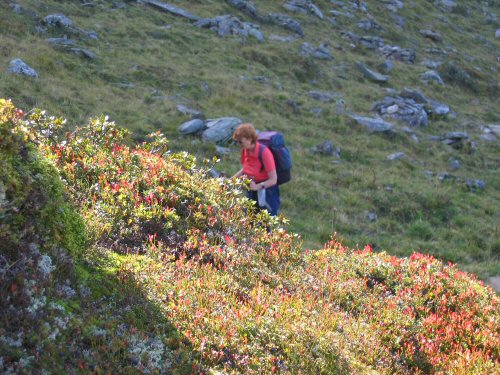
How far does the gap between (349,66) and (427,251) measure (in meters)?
19.6

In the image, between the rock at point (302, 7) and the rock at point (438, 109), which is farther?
the rock at point (302, 7)

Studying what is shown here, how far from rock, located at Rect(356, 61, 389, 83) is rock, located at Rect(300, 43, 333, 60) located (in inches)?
74.4

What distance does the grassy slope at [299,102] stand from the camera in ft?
50.1

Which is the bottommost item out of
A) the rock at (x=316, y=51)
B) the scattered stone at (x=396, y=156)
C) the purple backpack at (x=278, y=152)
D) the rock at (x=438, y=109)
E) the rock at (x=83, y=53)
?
the scattered stone at (x=396, y=156)

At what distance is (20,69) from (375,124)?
536 inches

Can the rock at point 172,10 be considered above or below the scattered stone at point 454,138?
above

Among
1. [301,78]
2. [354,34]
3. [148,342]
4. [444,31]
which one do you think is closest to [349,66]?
[301,78]

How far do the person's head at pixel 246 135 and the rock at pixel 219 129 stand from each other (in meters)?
7.73

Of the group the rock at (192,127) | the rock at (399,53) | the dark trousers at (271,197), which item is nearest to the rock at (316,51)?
the rock at (399,53)

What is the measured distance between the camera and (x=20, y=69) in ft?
59.5

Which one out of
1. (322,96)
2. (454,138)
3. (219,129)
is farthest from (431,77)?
(219,129)

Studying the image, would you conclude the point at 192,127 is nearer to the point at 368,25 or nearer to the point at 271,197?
the point at 271,197

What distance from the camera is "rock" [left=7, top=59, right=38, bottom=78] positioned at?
18.0m

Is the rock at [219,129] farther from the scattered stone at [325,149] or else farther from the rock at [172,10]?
the rock at [172,10]
